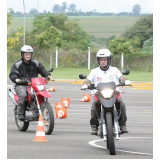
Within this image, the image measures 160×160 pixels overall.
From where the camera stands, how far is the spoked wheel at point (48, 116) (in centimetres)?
1100

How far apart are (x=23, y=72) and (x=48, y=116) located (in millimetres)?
1425

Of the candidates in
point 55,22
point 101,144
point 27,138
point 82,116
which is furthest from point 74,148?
point 55,22

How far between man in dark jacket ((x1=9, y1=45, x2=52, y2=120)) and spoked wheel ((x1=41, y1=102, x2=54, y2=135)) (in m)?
0.60

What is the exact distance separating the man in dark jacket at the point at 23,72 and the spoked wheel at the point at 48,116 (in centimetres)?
60

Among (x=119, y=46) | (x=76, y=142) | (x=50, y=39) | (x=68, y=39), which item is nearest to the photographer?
(x=76, y=142)

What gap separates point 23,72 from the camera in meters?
12.0

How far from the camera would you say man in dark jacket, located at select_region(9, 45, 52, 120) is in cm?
1164

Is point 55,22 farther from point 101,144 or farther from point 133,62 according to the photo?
point 101,144

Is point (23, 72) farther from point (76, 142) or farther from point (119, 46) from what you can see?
point (119, 46)

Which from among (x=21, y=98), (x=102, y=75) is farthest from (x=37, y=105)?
(x=102, y=75)

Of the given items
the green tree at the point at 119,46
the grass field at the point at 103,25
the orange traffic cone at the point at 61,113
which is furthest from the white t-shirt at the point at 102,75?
the grass field at the point at 103,25

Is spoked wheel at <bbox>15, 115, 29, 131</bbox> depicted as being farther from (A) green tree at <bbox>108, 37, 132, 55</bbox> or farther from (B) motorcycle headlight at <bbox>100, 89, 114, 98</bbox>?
(A) green tree at <bbox>108, 37, 132, 55</bbox>

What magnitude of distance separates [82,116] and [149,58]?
155 feet
